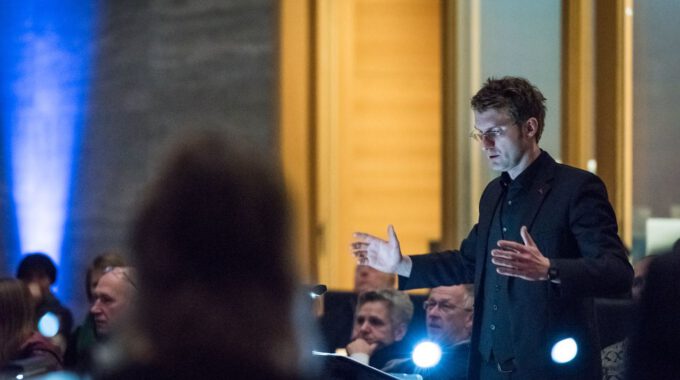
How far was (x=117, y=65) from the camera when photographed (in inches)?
349

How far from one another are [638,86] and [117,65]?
4.12 metres

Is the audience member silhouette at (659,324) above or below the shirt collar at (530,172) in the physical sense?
below

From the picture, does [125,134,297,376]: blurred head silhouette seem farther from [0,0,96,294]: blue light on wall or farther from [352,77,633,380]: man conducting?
[0,0,96,294]: blue light on wall

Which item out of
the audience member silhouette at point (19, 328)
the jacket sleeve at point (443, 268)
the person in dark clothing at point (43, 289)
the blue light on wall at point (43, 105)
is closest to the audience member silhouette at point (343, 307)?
the person in dark clothing at point (43, 289)

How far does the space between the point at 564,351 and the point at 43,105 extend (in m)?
6.86

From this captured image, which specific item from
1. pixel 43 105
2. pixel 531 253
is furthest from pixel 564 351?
pixel 43 105

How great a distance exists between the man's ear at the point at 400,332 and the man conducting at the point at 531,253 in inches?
78.2

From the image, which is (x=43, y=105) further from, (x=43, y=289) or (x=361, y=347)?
(x=361, y=347)

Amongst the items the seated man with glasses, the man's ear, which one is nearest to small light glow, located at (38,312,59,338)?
the man's ear

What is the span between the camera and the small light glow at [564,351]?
338 cm

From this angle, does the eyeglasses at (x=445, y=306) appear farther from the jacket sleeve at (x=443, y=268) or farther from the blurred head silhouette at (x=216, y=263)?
the blurred head silhouette at (x=216, y=263)

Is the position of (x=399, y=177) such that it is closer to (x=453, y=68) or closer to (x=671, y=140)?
(x=453, y=68)

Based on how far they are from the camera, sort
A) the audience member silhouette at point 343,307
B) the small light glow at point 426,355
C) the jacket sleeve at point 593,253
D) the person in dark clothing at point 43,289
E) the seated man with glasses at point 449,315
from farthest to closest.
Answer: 1. the person in dark clothing at point 43,289
2. the audience member silhouette at point 343,307
3. the seated man with glasses at point 449,315
4. the small light glow at point 426,355
5. the jacket sleeve at point 593,253

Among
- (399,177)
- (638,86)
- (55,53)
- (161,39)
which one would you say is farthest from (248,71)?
(638,86)
